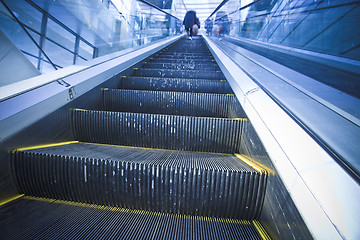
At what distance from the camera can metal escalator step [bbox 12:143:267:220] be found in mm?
1006

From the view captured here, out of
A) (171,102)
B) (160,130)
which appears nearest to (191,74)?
(171,102)

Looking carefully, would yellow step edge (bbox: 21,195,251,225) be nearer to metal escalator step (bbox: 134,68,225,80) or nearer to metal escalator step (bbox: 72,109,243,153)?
metal escalator step (bbox: 72,109,243,153)

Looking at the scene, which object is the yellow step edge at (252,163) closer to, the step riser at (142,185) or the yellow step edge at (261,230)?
the step riser at (142,185)

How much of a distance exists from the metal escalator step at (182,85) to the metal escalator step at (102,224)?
1.50 m

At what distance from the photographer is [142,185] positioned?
40.9 inches

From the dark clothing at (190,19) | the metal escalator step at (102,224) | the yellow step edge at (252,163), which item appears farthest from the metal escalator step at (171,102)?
the dark clothing at (190,19)

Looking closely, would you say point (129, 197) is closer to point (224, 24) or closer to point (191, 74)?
point (191, 74)

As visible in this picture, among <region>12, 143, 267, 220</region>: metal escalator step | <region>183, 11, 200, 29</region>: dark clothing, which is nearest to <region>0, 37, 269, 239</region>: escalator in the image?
<region>12, 143, 267, 220</region>: metal escalator step

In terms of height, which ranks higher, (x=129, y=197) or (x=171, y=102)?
(x=171, y=102)

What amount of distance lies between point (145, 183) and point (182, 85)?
4.81 ft

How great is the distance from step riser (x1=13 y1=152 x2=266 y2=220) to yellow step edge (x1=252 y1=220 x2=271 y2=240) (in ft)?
0.10

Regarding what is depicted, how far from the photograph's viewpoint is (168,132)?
59.1 inches

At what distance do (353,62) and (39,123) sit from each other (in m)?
2.19

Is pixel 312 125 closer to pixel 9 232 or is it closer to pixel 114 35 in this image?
pixel 9 232
